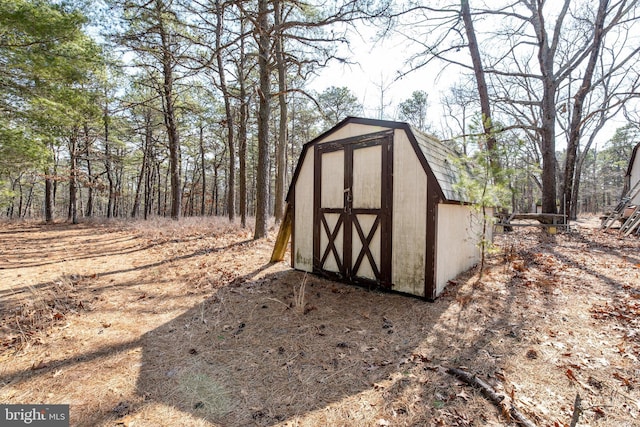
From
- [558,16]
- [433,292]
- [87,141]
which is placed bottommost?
[433,292]

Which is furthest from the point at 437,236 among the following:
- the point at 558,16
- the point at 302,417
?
the point at 558,16

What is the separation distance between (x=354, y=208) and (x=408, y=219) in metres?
1.08

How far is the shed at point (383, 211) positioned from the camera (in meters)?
4.48

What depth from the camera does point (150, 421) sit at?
2.28 meters

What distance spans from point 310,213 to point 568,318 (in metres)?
4.60

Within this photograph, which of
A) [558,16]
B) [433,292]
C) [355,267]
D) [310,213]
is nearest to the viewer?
[433,292]

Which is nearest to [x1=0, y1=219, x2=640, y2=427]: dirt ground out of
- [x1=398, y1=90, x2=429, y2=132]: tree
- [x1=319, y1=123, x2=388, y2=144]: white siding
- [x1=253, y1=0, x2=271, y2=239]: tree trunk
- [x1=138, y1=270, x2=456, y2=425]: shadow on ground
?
[x1=138, y1=270, x2=456, y2=425]: shadow on ground

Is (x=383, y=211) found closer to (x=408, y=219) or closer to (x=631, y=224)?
(x=408, y=219)

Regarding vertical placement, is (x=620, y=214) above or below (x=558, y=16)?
below

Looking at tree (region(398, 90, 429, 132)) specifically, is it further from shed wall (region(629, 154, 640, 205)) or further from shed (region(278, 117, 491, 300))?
shed (region(278, 117, 491, 300))

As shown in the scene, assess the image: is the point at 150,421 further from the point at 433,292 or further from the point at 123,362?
the point at 433,292

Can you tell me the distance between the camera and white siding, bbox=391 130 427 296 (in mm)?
4488

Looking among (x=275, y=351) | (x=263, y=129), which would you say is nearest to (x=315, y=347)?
(x=275, y=351)

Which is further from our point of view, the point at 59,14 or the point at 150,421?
the point at 59,14
